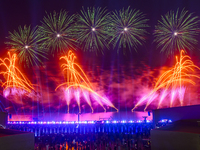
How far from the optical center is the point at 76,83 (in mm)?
29328

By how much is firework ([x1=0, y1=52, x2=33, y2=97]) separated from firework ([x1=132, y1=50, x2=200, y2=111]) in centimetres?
1828

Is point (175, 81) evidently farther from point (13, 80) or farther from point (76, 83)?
point (13, 80)

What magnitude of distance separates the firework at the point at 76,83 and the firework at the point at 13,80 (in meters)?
5.46

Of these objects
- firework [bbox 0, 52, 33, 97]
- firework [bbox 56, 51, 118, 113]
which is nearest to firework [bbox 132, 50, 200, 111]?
firework [bbox 56, 51, 118, 113]

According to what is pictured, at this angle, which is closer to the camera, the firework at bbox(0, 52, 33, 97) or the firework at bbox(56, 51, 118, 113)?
the firework at bbox(0, 52, 33, 97)

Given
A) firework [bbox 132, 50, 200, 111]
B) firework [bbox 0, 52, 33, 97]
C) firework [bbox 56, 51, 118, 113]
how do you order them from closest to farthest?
firework [bbox 132, 50, 200, 111] < firework [bbox 0, 52, 33, 97] < firework [bbox 56, 51, 118, 113]

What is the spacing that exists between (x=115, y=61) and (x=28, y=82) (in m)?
14.1

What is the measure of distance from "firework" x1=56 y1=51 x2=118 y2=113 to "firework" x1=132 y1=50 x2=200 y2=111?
7.27 meters

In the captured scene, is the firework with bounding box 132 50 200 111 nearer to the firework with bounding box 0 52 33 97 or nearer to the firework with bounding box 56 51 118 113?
the firework with bounding box 56 51 118 113

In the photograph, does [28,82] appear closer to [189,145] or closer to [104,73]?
[104,73]

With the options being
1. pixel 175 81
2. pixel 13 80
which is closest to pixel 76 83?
pixel 13 80

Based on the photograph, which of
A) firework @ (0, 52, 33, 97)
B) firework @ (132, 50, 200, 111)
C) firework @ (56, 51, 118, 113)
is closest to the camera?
firework @ (132, 50, 200, 111)

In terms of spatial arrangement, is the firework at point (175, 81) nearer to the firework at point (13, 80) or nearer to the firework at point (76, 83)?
the firework at point (76, 83)

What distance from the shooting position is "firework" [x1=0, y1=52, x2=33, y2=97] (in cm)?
2862
